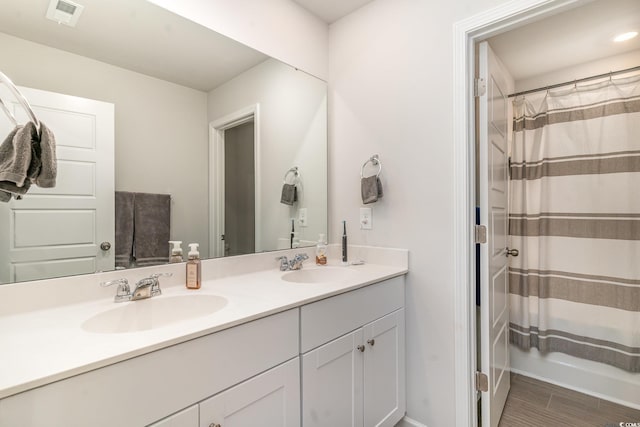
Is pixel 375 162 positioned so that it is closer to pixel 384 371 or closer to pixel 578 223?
pixel 384 371

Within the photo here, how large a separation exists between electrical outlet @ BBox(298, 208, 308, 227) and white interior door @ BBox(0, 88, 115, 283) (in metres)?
0.99

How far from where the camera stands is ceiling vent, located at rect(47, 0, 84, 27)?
1098mm

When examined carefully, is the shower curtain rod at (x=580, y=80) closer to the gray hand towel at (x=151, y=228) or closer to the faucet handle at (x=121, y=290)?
A: the gray hand towel at (x=151, y=228)

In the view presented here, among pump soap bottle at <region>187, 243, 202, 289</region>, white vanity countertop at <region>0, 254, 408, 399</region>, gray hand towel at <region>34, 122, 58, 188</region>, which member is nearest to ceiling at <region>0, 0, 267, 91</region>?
gray hand towel at <region>34, 122, 58, 188</region>

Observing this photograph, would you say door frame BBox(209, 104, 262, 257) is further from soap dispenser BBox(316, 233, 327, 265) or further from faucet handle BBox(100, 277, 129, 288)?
soap dispenser BBox(316, 233, 327, 265)

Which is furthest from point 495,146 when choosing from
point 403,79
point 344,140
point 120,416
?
point 120,416

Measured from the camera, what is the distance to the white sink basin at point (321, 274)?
1.72 metres

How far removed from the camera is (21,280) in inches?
40.3

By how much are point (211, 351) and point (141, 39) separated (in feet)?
4.19

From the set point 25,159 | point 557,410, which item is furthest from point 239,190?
point 557,410

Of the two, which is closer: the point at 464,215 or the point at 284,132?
the point at 464,215

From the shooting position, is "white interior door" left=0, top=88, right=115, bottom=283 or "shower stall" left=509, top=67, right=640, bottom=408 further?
"shower stall" left=509, top=67, right=640, bottom=408

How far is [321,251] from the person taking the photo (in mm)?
1917

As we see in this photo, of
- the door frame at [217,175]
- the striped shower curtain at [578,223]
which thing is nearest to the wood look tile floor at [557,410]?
the striped shower curtain at [578,223]
